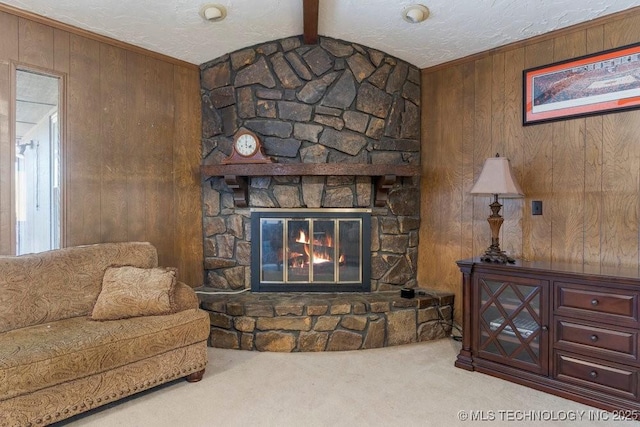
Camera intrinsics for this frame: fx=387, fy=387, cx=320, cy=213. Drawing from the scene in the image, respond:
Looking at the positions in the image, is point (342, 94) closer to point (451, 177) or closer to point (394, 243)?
point (451, 177)

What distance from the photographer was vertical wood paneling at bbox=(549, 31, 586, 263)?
2.63 metres

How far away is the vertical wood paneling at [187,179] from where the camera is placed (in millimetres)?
3336

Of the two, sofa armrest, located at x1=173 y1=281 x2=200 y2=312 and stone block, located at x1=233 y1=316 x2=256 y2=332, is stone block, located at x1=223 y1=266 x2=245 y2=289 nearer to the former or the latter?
stone block, located at x1=233 y1=316 x2=256 y2=332

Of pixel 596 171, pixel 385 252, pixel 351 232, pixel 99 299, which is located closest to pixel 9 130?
pixel 99 299

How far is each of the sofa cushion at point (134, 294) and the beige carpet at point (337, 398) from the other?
0.48 metres

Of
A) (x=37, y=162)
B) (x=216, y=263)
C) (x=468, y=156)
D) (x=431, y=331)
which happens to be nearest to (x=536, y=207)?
(x=468, y=156)

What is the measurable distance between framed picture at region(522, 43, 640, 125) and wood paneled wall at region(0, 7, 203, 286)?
2.72 m

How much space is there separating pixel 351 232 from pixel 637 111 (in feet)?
6.78

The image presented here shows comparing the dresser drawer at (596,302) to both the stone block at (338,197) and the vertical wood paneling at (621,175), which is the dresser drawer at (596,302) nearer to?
the vertical wood paneling at (621,175)

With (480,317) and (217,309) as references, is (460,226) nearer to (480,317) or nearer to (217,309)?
(480,317)

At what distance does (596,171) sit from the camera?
2.57 metres

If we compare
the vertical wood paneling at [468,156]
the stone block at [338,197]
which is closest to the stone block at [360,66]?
the vertical wood paneling at [468,156]

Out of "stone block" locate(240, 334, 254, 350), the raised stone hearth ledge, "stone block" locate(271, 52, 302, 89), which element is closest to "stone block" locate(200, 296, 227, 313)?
the raised stone hearth ledge

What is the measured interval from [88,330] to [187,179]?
63.5 inches
